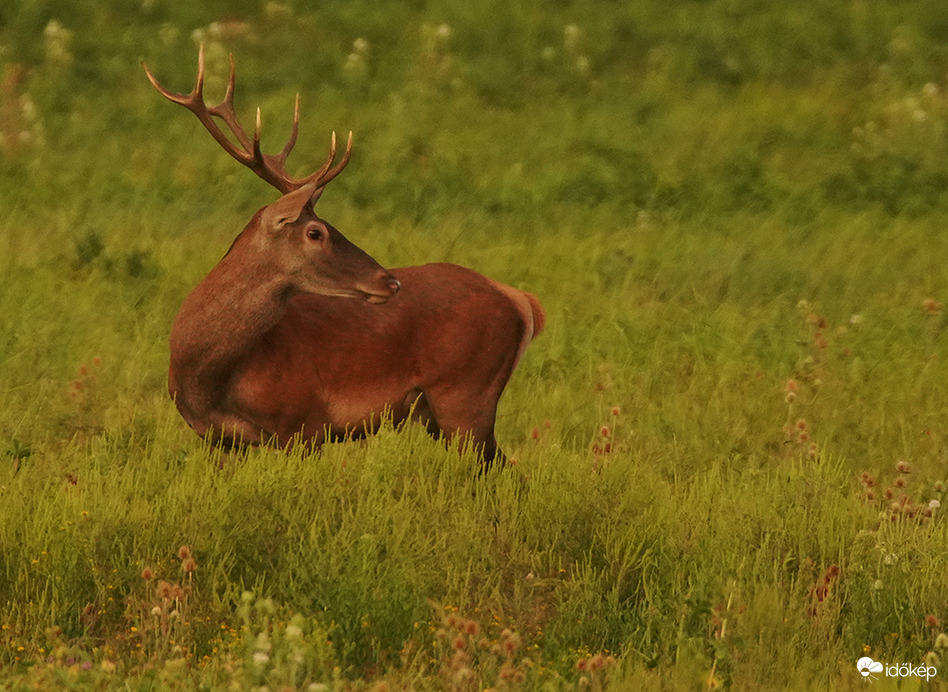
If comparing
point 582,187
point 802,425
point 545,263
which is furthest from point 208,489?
point 582,187

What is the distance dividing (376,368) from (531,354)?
8.46 ft

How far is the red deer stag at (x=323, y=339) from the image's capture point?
268 inches

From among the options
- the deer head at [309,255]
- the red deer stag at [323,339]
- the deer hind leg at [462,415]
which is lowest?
the deer hind leg at [462,415]

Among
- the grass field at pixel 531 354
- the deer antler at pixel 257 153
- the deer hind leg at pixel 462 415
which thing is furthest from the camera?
the deer hind leg at pixel 462 415

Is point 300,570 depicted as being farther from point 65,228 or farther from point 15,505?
point 65,228

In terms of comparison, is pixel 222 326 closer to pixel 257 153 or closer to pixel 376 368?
pixel 376 368

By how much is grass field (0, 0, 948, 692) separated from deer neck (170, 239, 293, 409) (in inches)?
11.0

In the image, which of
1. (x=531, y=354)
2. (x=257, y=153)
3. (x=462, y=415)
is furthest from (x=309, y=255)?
(x=531, y=354)

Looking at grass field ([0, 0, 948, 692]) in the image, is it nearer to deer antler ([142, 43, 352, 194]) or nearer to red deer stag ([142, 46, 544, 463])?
red deer stag ([142, 46, 544, 463])

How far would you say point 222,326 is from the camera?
267 inches

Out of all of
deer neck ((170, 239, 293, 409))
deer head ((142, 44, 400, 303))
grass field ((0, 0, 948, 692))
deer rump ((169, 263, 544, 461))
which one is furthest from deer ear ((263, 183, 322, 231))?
grass field ((0, 0, 948, 692))

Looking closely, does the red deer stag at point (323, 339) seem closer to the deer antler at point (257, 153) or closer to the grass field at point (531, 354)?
the deer antler at point (257, 153)

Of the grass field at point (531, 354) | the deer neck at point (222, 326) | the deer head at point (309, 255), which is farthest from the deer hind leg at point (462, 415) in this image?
the deer neck at point (222, 326)

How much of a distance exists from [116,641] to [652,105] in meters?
11.7
